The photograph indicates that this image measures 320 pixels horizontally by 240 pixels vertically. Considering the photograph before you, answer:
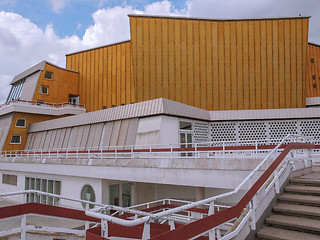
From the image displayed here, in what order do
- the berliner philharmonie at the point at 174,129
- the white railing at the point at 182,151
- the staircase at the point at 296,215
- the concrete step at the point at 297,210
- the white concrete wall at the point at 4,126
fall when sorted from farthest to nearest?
the white concrete wall at the point at 4,126 → the white railing at the point at 182,151 → the berliner philharmonie at the point at 174,129 → the concrete step at the point at 297,210 → the staircase at the point at 296,215

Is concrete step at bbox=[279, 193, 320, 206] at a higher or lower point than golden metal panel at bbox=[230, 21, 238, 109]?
lower

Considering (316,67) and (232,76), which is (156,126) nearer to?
(232,76)

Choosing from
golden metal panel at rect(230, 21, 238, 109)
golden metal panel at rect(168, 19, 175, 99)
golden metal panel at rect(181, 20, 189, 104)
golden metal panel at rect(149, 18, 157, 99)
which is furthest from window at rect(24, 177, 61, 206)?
golden metal panel at rect(230, 21, 238, 109)

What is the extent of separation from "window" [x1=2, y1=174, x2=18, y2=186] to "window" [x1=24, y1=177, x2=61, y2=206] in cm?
265

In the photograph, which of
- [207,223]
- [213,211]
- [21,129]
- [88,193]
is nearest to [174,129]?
[88,193]

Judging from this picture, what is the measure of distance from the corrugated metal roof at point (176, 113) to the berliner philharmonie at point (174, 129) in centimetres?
9

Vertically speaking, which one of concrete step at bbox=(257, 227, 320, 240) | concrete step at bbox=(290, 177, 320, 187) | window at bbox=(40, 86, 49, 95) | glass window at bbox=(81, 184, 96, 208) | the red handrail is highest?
window at bbox=(40, 86, 49, 95)

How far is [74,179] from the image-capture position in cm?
1811

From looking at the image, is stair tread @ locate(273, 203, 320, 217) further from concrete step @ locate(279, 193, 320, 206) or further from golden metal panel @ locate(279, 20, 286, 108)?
golden metal panel @ locate(279, 20, 286, 108)

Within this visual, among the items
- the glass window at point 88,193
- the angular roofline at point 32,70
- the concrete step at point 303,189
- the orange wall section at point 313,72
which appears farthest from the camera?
the angular roofline at point 32,70

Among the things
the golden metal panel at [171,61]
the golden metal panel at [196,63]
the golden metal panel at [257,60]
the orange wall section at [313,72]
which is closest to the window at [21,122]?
the golden metal panel at [171,61]

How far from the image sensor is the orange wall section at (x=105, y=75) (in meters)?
31.6

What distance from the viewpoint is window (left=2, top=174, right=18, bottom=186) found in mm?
25441

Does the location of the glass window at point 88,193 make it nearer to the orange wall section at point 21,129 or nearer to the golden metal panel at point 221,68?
the golden metal panel at point 221,68
